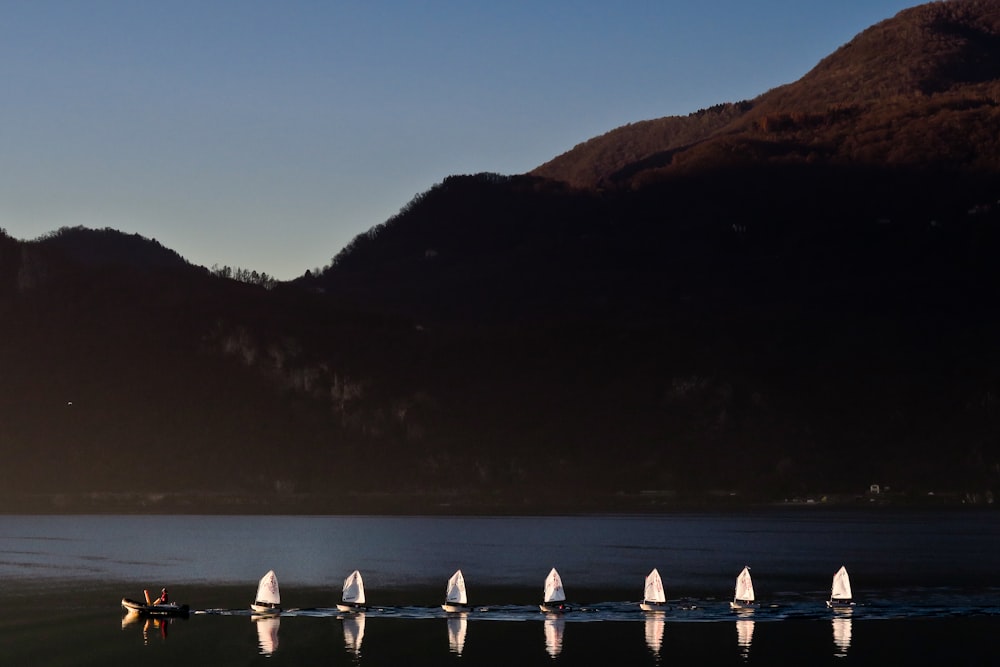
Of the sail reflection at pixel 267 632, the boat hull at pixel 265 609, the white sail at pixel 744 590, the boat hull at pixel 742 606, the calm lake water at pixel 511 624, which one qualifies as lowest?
the calm lake water at pixel 511 624

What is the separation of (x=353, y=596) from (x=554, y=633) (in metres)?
21.6

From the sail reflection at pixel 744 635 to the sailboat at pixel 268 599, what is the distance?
37.2m

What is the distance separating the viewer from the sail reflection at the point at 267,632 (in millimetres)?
108438

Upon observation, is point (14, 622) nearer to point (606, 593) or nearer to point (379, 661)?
point (379, 661)

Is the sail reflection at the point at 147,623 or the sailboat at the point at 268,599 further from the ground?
the sailboat at the point at 268,599

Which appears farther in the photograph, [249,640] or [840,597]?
[840,597]

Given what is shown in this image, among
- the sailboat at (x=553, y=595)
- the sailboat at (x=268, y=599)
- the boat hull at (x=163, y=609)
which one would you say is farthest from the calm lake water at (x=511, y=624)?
the sailboat at (x=553, y=595)

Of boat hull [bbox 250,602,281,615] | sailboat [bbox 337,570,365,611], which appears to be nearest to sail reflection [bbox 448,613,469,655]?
sailboat [bbox 337,570,365,611]

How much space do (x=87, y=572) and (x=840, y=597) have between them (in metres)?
95.0

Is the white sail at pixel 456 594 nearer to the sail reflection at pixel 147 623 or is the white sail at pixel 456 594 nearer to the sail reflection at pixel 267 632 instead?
the sail reflection at pixel 267 632

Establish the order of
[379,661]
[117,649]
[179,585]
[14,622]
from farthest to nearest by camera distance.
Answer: [179,585]
[14,622]
[117,649]
[379,661]

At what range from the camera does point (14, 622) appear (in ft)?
416

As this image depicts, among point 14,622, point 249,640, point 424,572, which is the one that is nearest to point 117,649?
point 249,640

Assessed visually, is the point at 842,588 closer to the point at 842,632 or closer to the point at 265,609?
the point at 842,632
